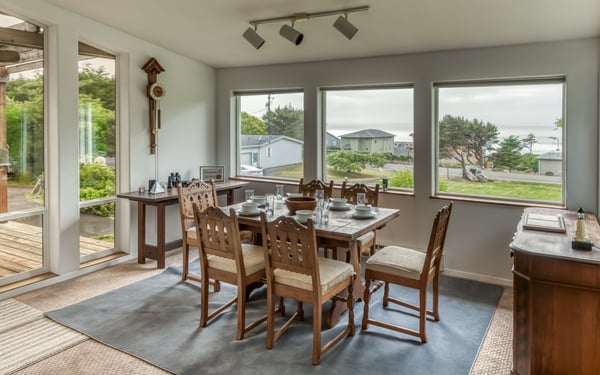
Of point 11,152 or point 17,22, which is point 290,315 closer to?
point 11,152

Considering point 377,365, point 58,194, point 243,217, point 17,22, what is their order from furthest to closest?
1. point 58,194
2. point 17,22
3. point 243,217
4. point 377,365

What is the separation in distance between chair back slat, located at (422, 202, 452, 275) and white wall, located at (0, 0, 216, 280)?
331cm

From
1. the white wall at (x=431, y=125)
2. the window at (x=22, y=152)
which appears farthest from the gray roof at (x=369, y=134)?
the window at (x=22, y=152)

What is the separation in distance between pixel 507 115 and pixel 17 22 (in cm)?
462

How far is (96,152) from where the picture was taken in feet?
14.6

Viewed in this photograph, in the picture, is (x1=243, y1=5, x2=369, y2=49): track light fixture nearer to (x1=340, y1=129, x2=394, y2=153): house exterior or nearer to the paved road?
(x1=340, y1=129, x2=394, y2=153): house exterior

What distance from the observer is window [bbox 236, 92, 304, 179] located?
535cm

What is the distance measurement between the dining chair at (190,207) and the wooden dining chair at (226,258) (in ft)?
2.52

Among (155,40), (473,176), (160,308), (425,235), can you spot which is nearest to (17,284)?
(160,308)

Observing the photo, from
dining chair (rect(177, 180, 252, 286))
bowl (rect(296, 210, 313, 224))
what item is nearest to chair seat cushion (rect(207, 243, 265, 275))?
bowl (rect(296, 210, 313, 224))

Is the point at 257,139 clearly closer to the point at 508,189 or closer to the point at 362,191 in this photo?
the point at 362,191

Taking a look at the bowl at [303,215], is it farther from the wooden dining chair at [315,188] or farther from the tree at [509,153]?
the tree at [509,153]

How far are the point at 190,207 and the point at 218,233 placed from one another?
4.60 ft

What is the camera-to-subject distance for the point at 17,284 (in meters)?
3.71
